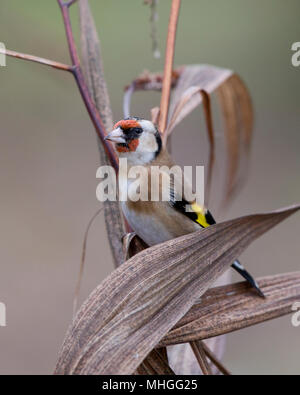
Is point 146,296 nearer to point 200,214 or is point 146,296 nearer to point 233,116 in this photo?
point 200,214

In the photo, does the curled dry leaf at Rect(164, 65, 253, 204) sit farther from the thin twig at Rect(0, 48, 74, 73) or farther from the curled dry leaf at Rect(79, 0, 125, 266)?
the thin twig at Rect(0, 48, 74, 73)

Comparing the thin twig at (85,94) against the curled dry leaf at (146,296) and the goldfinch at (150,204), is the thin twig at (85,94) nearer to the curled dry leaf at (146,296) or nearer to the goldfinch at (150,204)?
the goldfinch at (150,204)

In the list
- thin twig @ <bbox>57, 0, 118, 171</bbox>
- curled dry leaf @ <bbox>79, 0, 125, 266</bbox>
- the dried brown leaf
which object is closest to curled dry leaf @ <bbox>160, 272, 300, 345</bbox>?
curled dry leaf @ <bbox>79, 0, 125, 266</bbox>

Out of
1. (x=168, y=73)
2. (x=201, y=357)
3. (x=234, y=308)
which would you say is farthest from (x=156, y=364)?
(x=168, y=73)

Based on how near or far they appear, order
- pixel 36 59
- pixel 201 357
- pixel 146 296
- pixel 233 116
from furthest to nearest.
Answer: pixel 233 116, pixel 36 59, pixel 201 357, pixel 146 296

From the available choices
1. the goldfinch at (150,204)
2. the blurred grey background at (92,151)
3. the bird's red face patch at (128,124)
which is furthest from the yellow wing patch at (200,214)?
the blurred grey background at (92,151)

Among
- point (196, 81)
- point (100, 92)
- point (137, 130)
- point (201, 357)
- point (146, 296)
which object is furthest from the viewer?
point (196, 81)
